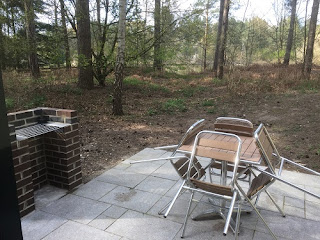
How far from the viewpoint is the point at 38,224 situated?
2516 mm

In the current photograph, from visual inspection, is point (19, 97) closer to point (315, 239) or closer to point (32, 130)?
point (32, 130)

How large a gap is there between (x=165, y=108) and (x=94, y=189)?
196 inches

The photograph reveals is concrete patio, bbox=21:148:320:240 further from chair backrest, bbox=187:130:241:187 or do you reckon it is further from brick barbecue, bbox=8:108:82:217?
chair backrest, bbox=187:130:241:187

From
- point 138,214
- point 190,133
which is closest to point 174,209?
point 138,214

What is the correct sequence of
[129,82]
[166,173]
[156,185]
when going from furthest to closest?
[129,82] < [166,173] < [156,185]

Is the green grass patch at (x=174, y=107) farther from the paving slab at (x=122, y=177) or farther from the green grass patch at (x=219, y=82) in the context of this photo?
the paving slab at (x=122, y=177)

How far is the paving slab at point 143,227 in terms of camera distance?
93.0 inches

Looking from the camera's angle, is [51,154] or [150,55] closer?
[51,154]

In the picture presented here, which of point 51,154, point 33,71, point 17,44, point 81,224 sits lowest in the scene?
point 81,224

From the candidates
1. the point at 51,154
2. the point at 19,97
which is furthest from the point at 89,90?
the point at 51,154

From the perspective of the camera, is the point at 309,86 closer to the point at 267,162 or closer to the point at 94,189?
the point at 267,162

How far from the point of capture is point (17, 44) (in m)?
8.24

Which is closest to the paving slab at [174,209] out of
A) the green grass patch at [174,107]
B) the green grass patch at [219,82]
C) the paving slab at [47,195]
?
the paving slab at [47,195]

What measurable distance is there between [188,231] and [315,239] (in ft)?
3.65
